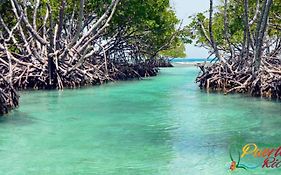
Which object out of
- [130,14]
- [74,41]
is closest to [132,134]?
[74,41]

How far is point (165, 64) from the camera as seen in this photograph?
3512cm

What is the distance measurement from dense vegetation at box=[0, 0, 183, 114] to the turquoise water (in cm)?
111

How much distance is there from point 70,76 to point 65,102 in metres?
3.17

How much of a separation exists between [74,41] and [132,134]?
19.7ft

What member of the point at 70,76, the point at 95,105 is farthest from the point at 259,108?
the point at 70,76

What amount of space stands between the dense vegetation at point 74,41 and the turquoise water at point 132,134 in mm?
1109

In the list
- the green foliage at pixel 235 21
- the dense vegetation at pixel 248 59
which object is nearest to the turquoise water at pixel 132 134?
the dense vegetation at pixel 248 59

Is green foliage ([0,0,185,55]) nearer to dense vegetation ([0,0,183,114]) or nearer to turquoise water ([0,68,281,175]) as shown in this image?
dense vegetation ([0,0,183,114])

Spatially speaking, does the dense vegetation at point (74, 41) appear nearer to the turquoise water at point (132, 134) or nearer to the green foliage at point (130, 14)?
the green foliage at point (130, 14)

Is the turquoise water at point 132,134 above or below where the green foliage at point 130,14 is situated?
below

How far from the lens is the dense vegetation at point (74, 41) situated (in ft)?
37.4

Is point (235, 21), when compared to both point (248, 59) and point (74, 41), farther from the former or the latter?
point (74, 41)

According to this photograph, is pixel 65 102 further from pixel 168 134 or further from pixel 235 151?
pixel 235 151

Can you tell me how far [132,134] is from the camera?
19.7 ft
